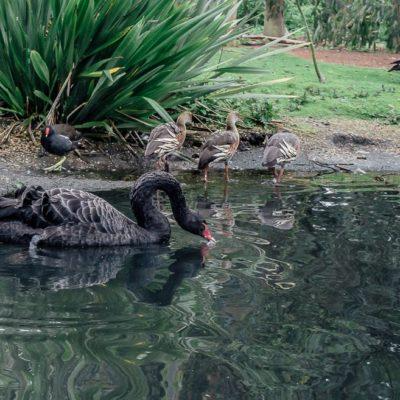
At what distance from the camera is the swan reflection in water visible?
21.4 feet

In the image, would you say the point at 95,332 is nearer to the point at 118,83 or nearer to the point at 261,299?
the point at 261,299

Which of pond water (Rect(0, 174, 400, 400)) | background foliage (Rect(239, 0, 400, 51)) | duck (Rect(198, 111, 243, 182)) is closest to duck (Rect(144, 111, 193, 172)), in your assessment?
duck (Rect(198, 111, 243, 182))

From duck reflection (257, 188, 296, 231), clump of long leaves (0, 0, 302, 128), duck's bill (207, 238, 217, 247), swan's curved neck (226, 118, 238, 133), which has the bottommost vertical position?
duck reflection (257, 188, 296, 231)

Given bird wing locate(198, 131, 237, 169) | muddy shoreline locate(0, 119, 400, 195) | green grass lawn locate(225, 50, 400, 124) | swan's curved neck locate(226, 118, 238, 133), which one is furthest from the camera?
green grass lawn locate(225, 50, 400, 124)

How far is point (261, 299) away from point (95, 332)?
1370 mm

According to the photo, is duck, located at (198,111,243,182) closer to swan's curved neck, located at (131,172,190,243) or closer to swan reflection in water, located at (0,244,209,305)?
swan's curved neck, located at (131,172,190,243)

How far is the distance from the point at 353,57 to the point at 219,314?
20.0m

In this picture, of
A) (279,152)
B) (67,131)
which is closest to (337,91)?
(279,152)

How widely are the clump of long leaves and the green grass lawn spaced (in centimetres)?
161

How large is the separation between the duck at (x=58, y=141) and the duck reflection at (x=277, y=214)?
2.69 meters

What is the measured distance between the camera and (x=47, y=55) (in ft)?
38.0

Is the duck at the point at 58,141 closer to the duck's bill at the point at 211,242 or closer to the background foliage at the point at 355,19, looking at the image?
the duck's bill at the point at 211,242

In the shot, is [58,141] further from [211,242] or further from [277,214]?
[211,242]

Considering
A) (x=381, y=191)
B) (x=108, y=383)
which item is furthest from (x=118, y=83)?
(x=108, y=383)
